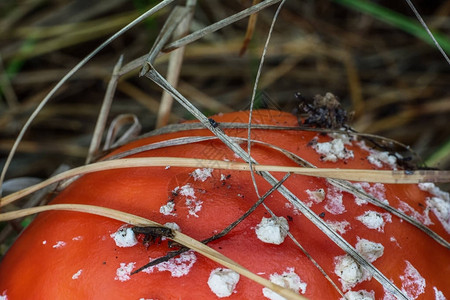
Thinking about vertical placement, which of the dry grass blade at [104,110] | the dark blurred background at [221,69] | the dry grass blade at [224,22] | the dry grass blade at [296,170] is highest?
the dry grass blade at [224,22]

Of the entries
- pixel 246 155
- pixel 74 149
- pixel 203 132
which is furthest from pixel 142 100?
pixel 246 155

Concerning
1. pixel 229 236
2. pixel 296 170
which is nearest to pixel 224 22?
pixel 296 170

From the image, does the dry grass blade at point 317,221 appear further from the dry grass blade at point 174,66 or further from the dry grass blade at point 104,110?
the dry grass blade at point 174,66

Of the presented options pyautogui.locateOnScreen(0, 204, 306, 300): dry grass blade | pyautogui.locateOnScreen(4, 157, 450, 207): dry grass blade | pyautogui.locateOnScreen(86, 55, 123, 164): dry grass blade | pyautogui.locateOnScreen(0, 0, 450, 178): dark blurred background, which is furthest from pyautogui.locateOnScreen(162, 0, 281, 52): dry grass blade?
pyautogui.locateOnScreen(0, 0, 450, 178): dark blurred background

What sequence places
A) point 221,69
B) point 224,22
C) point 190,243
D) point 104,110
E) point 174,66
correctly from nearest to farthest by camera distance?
point 190,243, point 224,22, point 104,110, point 174,66, point 221,69

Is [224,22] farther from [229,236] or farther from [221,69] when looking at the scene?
[221,69]

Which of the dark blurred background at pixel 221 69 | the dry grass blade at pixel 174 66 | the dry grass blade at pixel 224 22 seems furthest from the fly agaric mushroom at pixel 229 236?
the dark blurred background at pixel 221 69
